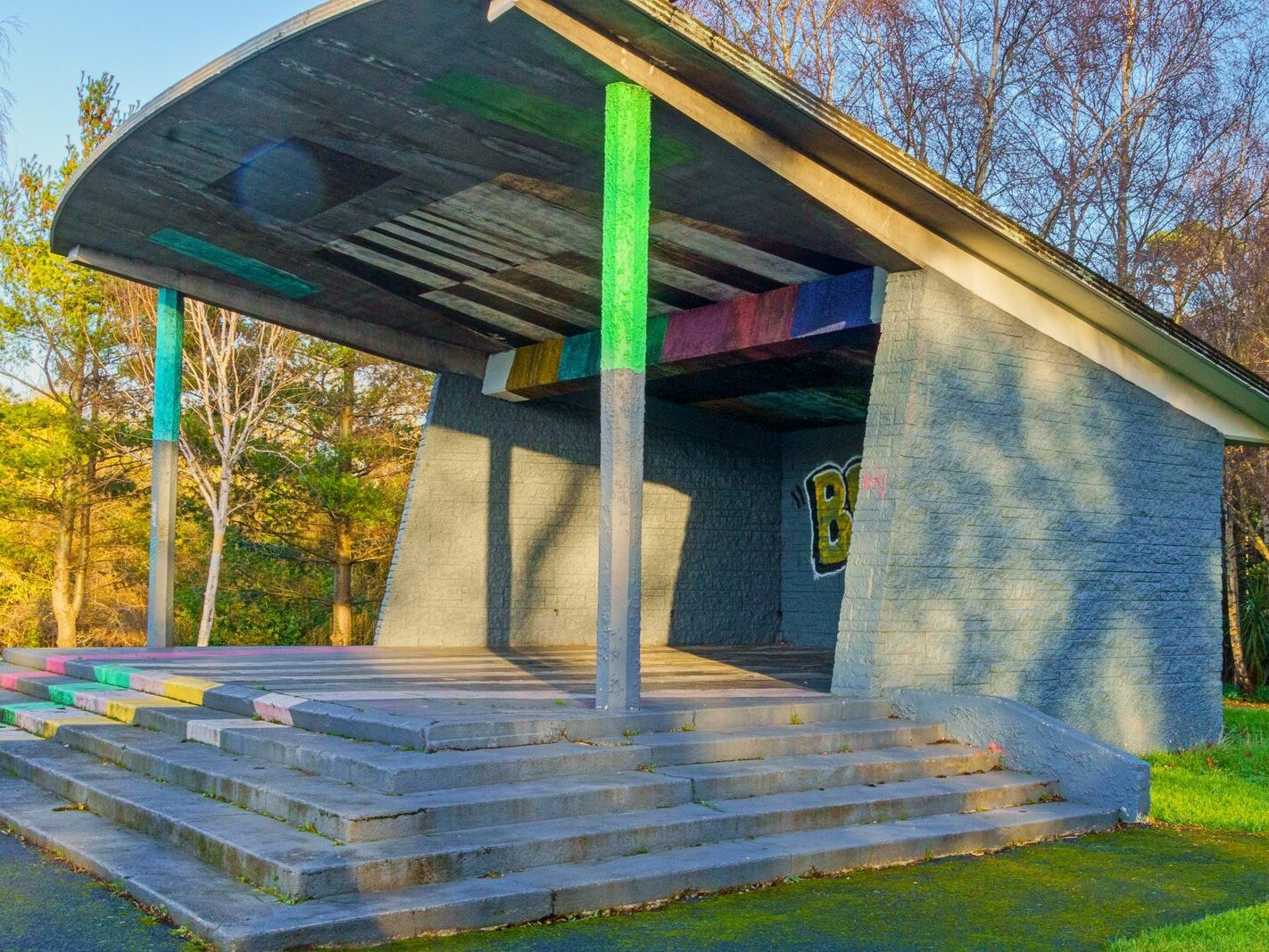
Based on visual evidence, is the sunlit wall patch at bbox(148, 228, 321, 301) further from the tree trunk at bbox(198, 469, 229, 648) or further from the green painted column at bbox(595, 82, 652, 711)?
the tree trunk at bbox(198, 469, 229, 648)

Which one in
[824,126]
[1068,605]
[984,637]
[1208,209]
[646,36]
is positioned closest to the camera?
[646,36]

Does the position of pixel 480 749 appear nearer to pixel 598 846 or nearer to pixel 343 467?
pixel 598 846

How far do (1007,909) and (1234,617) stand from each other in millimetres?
15784

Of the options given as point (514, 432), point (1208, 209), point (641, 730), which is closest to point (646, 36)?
point (641, 730)

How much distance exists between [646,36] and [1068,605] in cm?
588

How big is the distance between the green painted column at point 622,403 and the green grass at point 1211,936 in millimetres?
3334

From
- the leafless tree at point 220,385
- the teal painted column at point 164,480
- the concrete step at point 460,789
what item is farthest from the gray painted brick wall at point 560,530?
the leafless tree at point 220,385

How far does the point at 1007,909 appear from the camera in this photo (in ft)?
18.6

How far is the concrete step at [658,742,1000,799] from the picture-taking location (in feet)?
22.4

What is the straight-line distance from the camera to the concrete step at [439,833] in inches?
202

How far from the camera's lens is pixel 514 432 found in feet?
48.7

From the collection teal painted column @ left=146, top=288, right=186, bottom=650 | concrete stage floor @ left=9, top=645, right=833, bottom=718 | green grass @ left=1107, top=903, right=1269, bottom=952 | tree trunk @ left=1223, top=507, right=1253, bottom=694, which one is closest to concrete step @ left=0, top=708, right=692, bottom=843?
concrete stage floor @ left=9, top=645, right=833, bottom=718

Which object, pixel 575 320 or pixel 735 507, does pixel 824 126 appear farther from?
pixel 735 507

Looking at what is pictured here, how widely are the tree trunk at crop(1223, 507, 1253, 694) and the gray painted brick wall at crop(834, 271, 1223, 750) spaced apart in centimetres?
841
